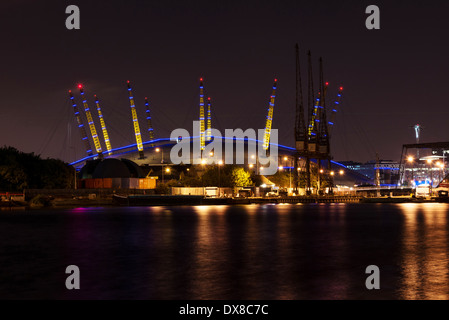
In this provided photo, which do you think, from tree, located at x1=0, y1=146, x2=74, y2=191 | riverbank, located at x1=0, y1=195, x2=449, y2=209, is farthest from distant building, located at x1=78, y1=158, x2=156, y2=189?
riverbank, located at x1=0, y1=195, x2=449, y2=209

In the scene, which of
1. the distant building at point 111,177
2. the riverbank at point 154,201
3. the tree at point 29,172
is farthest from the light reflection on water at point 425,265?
the distant building at point 111,177

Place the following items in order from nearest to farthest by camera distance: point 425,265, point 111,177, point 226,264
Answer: point 425,265 < point 226,264 < point 111,177

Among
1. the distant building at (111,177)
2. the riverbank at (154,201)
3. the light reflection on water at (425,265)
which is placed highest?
the distant building at (111,177)

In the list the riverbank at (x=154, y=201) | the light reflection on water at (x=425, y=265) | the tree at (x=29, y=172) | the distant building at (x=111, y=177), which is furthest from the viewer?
the distant building at (x=111, y=177)

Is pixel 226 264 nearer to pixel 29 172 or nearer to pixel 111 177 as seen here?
pixel 29 172

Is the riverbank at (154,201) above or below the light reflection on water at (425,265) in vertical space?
above

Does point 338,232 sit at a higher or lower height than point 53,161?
lower

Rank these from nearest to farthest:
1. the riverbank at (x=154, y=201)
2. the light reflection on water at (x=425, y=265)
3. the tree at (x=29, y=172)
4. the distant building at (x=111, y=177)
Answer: the light reflection on water at (x=425, y=265) < the riverbank at (x=154, y=201) < the tree at (x=29, y=172) < the distant building at (x=111, y=177)

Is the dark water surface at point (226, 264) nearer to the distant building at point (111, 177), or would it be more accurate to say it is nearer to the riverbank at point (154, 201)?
the riverbank at point (154, 201)

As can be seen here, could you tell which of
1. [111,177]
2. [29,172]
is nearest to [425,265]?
[29,172]

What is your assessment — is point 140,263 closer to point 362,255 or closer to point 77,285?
point 77,285

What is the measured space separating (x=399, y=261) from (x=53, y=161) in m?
103

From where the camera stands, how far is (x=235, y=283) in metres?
19.0
